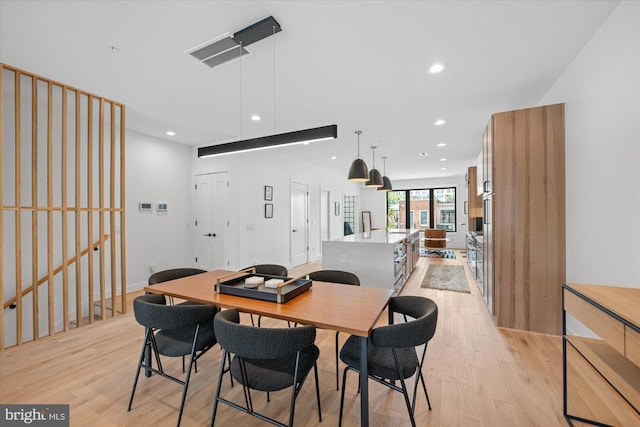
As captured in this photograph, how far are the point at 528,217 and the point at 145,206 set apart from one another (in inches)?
225

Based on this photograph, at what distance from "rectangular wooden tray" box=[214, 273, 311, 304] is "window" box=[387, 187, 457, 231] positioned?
9.73 meters

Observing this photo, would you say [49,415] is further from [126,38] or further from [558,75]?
[558,75]

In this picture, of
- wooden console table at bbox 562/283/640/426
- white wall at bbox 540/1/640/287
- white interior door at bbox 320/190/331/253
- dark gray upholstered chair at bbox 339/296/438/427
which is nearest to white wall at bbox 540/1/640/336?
white wall at bbox 540/1/640/287

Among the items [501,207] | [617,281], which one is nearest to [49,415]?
[617,281]

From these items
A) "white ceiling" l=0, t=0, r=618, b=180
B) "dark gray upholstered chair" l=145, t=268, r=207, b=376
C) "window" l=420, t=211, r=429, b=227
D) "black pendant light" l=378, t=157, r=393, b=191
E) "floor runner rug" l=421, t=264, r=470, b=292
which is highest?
"white ceiling" l=0, t=0, r=618, b=180

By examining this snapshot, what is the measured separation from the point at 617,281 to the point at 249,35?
3370 mm

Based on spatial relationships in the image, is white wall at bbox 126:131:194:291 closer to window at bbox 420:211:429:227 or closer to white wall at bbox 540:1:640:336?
white wall at bbox 540:1:640:336

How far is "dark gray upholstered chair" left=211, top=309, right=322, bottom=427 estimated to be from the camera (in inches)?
53.1

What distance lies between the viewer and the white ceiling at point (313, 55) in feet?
6.31

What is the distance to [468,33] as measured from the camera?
7.07 ft

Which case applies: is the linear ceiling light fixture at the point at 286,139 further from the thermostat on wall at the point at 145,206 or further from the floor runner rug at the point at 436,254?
the floor runner rug at the point at 436,254

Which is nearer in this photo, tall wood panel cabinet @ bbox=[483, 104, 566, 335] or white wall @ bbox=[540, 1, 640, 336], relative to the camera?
white wall @ bbox=[540, 1, 640, 336]

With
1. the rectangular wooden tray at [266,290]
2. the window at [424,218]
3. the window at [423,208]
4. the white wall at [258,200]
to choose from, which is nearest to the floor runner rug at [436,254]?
the window at [423,208]

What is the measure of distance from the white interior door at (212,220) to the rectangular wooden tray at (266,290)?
332 centimetres
